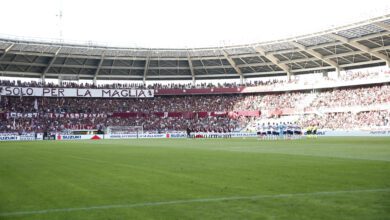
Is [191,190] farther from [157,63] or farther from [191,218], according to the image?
[157,63]

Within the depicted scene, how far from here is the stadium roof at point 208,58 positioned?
6353 cm

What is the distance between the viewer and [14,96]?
3049 inches

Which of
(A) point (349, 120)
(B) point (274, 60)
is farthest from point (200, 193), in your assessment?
(B) point (274, 60)

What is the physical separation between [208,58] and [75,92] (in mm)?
25034

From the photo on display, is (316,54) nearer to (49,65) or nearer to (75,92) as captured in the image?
(75,92)

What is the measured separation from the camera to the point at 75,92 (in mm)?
81500

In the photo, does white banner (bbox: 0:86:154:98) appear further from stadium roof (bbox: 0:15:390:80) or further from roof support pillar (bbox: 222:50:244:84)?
roof support pillar (bbox: 222:50:244:84)

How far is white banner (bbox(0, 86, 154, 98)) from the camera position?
7569 centimetres

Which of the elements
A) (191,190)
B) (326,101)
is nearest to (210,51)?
(326,101)

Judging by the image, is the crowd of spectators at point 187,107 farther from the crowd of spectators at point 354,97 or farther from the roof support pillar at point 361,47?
the roof support pillar at point 361,47

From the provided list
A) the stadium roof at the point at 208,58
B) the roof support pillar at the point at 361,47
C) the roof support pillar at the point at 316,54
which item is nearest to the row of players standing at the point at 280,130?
the stadium roof at the point at 208,58

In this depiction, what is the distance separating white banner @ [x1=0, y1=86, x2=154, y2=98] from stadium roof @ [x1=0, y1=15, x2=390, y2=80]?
3.96 meters

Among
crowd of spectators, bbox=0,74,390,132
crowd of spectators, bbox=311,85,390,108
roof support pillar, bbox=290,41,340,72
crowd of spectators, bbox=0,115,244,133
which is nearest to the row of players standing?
crowd of spectators, bbox=0,74,390,132

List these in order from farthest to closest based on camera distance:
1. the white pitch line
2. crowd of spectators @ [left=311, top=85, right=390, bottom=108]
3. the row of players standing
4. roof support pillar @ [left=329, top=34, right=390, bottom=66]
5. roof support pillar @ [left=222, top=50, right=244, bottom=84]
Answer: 1. roof support pillar @ [left=222, top=50, right=244, bottom=84]
2. crowd of spectators @ [left=311, top=85, right=390, bottom=108]
3. roof support pillar @ [left=329, top=34, right=390, bottom=66]
4. the row of players standing
5. the white pitch line
